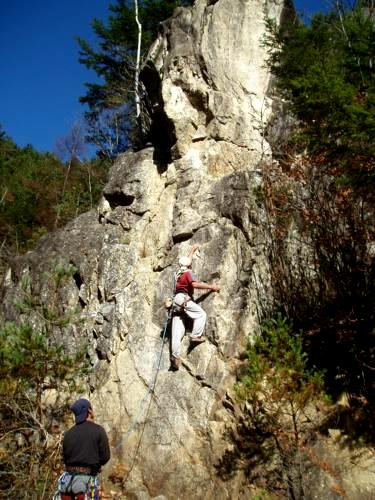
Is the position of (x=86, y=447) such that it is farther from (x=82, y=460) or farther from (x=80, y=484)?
(x=80, y=484)

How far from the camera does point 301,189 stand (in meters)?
8.86

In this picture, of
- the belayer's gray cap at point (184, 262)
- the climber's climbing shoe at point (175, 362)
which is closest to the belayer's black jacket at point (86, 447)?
the climber's climbing shoe at point (175, 362)

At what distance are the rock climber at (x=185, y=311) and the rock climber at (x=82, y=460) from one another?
334 centimetres

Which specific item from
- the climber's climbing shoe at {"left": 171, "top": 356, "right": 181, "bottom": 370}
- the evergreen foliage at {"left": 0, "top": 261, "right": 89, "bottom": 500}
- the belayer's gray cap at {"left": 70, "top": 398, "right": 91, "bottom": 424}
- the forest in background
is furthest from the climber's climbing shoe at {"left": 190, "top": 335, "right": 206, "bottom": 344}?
the belayer's gray cap at {"left": 70, "top": 398, "right": 91, "bottom": 424}

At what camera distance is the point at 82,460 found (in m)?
5.11

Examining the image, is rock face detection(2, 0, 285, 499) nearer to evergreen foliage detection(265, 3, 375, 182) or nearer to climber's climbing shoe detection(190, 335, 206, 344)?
climber's climbing shoe detection(190, 335, 206, 344)

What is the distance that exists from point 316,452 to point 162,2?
18845 millimetres

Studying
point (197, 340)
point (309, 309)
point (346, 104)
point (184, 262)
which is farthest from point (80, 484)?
point (346, 104)

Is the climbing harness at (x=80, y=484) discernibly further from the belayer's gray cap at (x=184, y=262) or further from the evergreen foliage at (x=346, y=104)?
the evergreen foliage at (x=346, y=104)

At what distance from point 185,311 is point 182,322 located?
289 millimetres

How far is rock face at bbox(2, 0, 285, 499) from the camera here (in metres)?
7.71

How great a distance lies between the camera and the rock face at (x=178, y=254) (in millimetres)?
7715

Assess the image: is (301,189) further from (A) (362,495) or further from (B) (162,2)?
(B) (162,2)

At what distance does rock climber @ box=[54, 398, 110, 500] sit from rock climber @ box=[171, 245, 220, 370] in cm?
334
